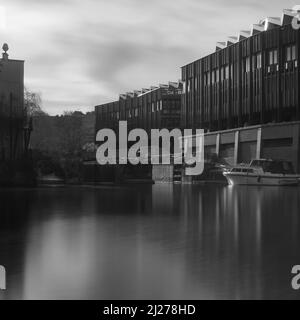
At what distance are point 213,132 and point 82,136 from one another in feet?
58.4

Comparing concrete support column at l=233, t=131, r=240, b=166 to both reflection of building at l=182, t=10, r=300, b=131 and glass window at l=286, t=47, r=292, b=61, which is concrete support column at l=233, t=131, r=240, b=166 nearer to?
reflection of building at l=182, t=10, r=300, b=131

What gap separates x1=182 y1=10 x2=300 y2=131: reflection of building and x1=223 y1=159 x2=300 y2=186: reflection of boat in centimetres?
515

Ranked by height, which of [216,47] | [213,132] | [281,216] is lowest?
[281,216]

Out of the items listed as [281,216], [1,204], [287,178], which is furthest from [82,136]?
[281,216]

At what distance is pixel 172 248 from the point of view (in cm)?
1009

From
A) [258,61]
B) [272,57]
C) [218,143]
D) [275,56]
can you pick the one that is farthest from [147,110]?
[275,56]

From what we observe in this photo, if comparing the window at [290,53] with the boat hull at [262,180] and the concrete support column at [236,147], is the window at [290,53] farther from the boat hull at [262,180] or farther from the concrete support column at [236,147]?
the boat hull at [262,180]

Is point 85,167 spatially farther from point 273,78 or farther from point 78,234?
point 78,234

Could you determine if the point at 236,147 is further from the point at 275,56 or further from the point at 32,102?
the point at 32,102

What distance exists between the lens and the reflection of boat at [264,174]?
45.5 meters
